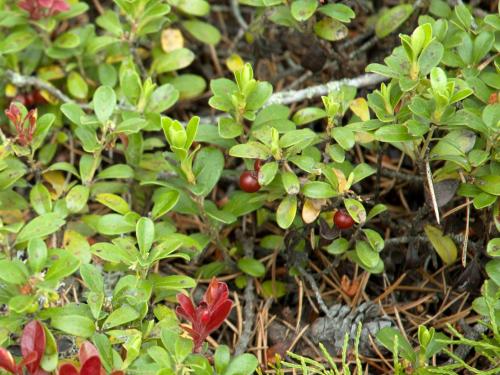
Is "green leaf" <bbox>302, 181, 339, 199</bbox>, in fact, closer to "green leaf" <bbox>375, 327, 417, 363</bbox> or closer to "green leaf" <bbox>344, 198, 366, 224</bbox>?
"green leaf" <bbox>344, 198, 366, 224</bbox>

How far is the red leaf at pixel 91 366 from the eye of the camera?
234cm

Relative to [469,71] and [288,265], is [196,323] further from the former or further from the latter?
[469,71]

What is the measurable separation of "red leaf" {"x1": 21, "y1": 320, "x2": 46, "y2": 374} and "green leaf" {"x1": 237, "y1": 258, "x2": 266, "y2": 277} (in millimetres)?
988

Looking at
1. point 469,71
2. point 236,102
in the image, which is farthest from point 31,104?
point 469,71

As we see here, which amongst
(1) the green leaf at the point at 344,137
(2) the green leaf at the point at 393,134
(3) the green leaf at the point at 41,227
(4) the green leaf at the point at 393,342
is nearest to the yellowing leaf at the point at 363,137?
(1) the green leaf at the point at 344,137

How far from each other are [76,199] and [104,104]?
42cm

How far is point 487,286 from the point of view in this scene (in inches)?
109

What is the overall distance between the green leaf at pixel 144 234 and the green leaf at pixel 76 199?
0.45 meters

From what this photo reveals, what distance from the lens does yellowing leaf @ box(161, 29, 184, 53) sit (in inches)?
146

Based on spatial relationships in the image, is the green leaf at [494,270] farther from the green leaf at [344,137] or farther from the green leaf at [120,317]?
the green leaf at [120,317]

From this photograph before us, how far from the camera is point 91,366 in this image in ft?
7.69

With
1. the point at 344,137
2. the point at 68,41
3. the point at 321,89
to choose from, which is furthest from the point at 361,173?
the point at 68,41

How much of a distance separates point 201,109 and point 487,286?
1816 mm

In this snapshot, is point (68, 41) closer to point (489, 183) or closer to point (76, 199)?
point (76, 199)
